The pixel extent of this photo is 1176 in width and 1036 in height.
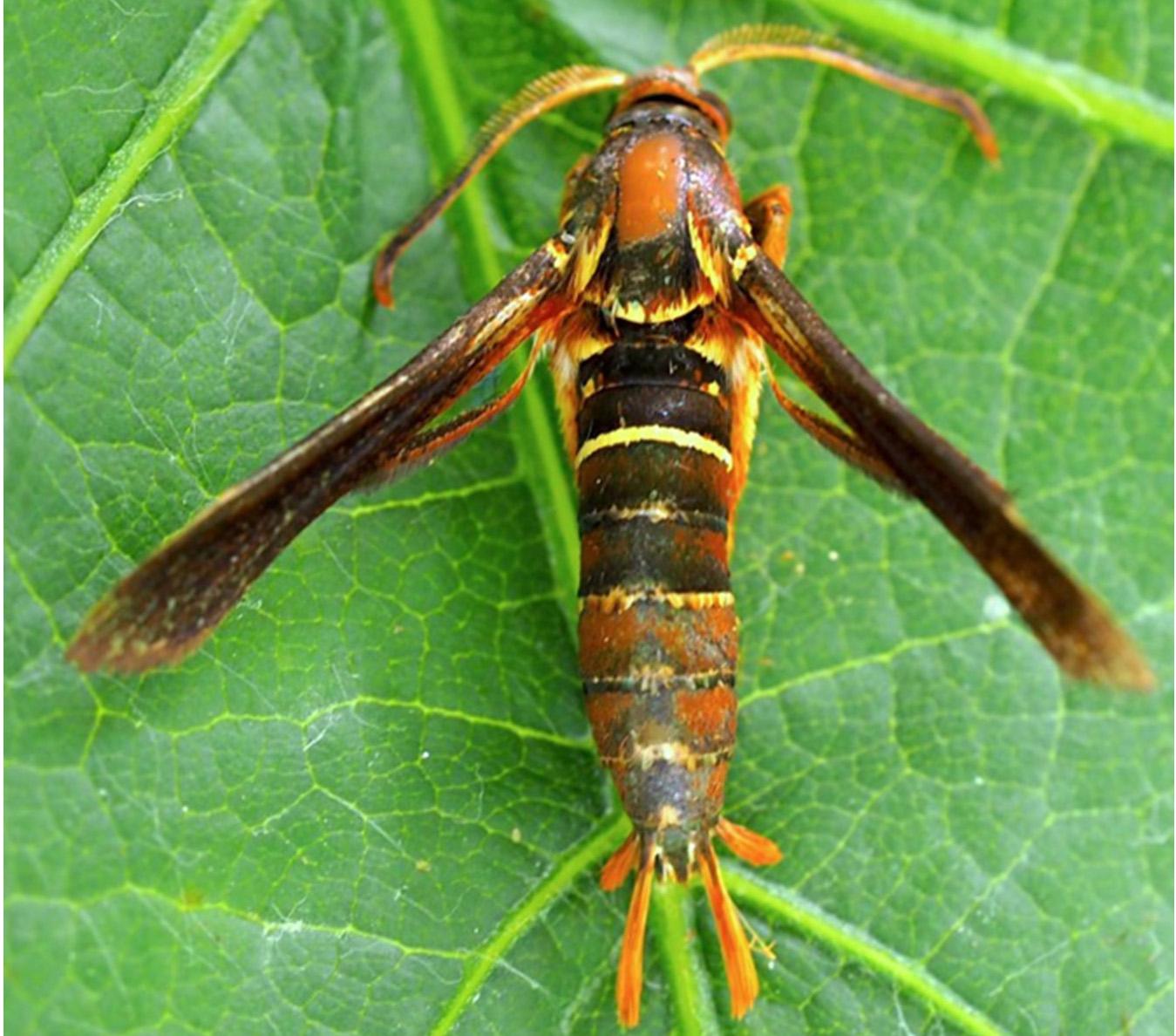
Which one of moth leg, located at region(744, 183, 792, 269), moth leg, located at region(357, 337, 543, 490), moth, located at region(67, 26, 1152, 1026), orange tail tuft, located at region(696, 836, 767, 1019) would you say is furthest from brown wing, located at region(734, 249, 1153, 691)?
orange tail tuft, located at region(696, 836, 767, 1019)

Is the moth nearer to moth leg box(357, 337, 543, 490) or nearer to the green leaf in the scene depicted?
moth leg box(357, 337, 543, 490)

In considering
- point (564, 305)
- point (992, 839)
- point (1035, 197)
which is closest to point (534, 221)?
point (564, 305)

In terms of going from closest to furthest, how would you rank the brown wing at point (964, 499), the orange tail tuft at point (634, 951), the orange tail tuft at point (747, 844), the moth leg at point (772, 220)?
the brown wing at point (964, 499)
the orange tail tuft at point (634, 951)
the orange tail tuft at point (747, 844)
the moth leg at point (772, 220)

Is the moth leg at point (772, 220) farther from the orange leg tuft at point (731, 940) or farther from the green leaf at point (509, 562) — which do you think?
the orange leg tuft at point (731, 940)

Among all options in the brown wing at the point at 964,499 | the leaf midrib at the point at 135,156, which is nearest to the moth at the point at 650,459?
the brown wing at the point at 964,499

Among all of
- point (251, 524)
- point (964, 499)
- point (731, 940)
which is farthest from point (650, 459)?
A: point (731, 940)

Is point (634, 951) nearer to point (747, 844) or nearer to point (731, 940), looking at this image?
point (731, 940)
